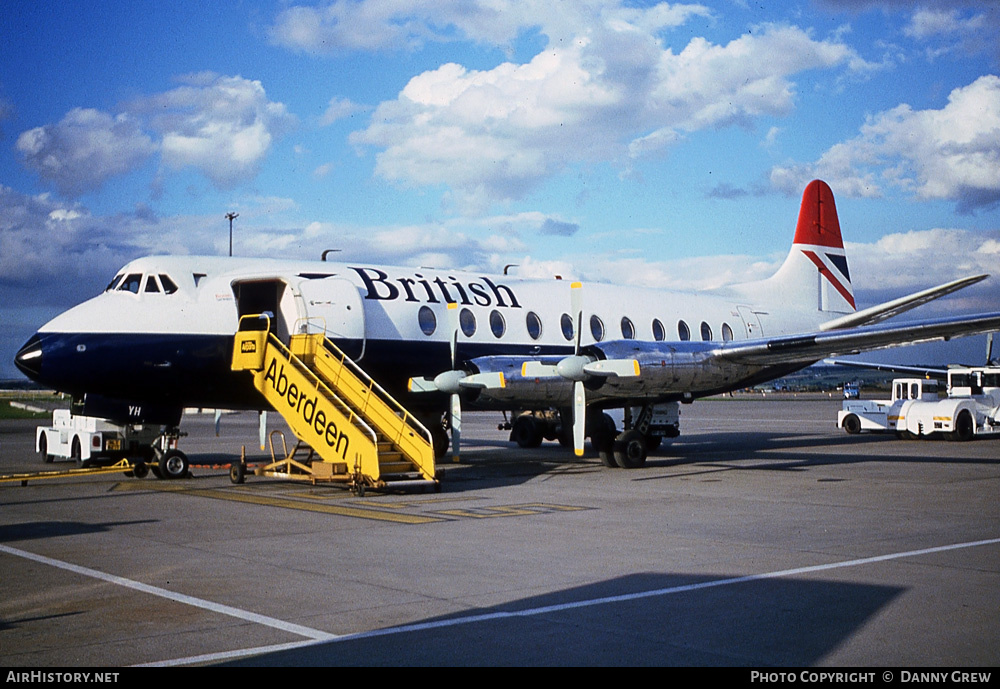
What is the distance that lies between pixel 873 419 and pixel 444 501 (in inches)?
820

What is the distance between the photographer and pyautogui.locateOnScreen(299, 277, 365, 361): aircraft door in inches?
693

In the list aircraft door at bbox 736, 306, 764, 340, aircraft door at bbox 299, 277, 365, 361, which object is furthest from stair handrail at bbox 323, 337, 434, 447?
aircraft door at bbox 736, 306, 764, 340

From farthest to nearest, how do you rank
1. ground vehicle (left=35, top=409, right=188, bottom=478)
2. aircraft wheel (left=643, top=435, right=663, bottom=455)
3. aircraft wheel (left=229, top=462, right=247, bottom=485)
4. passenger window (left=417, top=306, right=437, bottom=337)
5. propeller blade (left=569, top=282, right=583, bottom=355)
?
1. aircraft wheel (left=643, top=435, right=663, bottom=455)
2. passenger window (left=417, top=306, right=437, bottom=337)
3. propeller blade (left=569, top=282, right=583, bottom=355)
4. ground vehicle (left=35, top=409, right=188, bottom=478)
5. aircraft wheel (left=229, top=462, right=247, bottom=485)

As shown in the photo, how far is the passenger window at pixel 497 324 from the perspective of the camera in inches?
797

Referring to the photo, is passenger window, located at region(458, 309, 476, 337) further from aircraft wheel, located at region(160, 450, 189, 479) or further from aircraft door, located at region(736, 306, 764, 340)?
aircraft door, located at region(736, 306, 764, 340)

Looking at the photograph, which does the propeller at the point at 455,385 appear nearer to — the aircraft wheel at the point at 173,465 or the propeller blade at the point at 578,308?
the propeller blade at the point at 578,308

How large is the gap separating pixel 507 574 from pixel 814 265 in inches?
882

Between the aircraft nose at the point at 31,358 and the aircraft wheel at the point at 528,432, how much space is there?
14523mm

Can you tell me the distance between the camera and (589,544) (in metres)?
10.1

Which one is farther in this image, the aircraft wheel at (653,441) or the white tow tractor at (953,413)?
the white tow tractor at (953,413)

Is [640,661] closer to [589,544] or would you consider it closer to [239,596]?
[239,596]

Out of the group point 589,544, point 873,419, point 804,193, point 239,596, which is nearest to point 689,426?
point 873,419

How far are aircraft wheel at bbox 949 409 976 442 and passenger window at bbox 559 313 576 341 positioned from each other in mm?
14045

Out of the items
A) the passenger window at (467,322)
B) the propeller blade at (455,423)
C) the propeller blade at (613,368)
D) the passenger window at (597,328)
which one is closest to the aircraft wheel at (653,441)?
the passenger window at (597,328)
